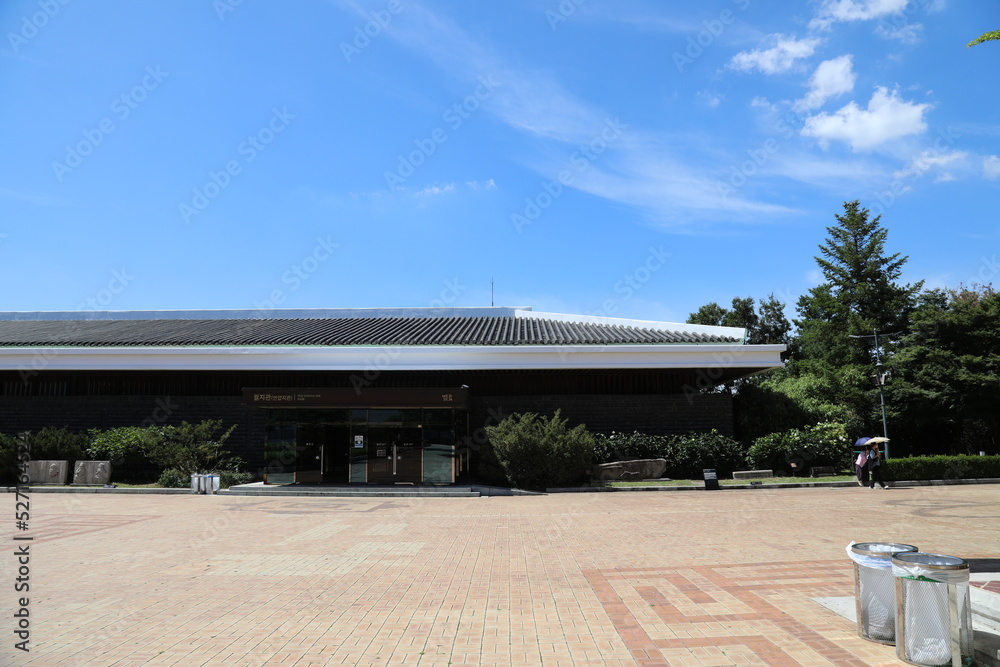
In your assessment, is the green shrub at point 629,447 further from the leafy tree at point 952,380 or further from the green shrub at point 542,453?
the leafy tree at point 952,380

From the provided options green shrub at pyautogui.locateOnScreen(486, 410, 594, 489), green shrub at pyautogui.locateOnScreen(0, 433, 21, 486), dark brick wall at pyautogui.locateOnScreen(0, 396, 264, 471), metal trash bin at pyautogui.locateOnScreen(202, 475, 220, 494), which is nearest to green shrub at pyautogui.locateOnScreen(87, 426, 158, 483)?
dark brick wall at pyautogui.locateOnScreen(0, 396, 264, 471)

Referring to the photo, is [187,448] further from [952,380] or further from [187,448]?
[952,380]

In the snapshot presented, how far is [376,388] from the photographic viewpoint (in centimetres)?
1984

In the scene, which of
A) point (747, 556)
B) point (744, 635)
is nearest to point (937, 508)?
point (747, 556)

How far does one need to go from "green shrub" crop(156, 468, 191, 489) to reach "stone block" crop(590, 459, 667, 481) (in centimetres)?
1267

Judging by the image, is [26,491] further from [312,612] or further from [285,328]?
[312,612]

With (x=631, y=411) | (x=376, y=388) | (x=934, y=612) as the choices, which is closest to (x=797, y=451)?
(x=631, y=411)

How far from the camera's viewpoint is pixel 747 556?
8.53m

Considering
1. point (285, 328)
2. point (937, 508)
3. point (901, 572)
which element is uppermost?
point (285, 328)

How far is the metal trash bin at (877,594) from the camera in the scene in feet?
17.0

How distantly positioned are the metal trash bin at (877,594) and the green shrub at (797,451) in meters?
16.1

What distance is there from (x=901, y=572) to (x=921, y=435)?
29.8 metres

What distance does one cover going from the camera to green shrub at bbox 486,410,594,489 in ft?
59.6

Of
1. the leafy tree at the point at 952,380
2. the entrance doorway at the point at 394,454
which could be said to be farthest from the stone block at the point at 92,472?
the leafy tree at the point at 952,380
